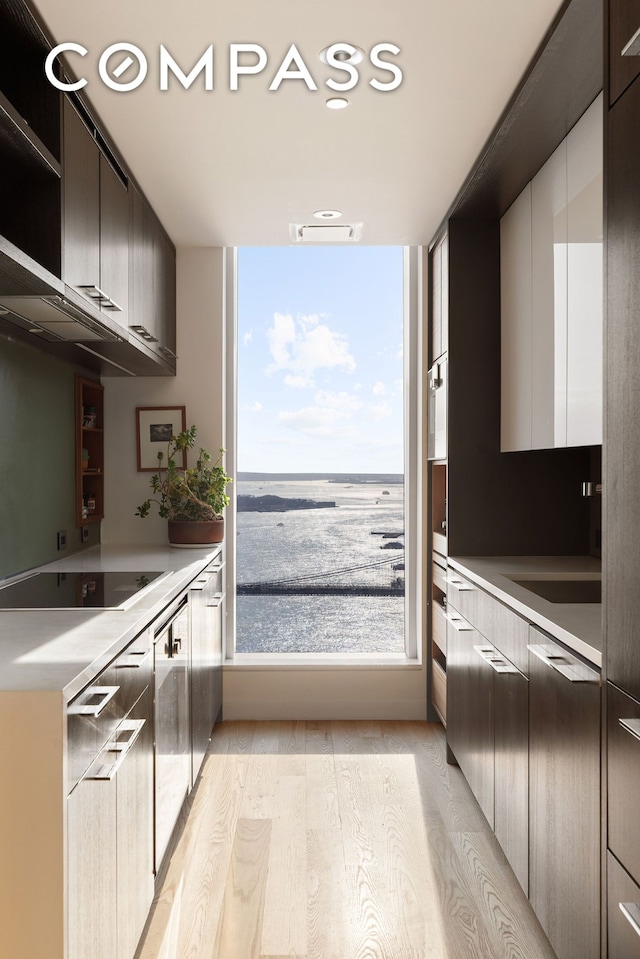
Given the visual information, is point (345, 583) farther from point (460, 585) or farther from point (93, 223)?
point (93, 223)

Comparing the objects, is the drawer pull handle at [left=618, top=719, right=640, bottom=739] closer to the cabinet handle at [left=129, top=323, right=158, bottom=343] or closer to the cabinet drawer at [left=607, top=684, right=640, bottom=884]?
the cabinet drawer at [left=607, top=684, right=640, bottom=884]

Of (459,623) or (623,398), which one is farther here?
(459,623)

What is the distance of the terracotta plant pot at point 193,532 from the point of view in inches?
Result: 146

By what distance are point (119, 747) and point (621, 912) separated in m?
1.12

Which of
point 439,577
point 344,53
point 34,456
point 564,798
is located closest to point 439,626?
point 439,577

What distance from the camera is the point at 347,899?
2350 mm

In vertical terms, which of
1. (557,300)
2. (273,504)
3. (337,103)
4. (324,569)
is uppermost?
(337,103)

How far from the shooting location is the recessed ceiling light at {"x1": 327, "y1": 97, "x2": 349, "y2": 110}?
233cm

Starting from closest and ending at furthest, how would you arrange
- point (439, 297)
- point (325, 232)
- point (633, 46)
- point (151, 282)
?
point (633, 46)
point (151, 282)
point (325, 232)
point (439, 297)

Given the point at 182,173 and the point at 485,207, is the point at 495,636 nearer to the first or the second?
the point at 485,207

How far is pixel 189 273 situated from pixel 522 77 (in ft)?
7.29

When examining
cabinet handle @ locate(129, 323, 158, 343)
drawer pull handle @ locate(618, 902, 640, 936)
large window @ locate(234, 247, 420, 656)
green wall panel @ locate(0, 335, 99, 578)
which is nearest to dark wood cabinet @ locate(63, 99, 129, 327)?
cabinet handle @ locate(129, 323, 158, 343)

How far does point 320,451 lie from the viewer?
4.04 m

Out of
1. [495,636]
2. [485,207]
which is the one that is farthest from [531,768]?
[485,207]
